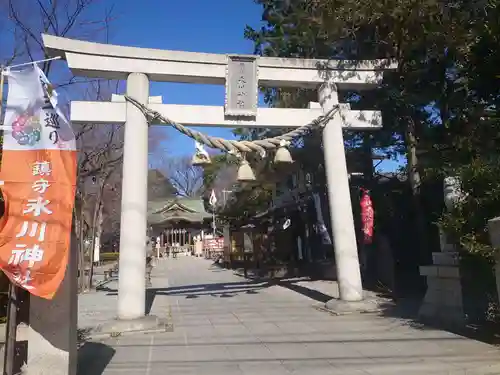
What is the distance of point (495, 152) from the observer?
22.6 feet

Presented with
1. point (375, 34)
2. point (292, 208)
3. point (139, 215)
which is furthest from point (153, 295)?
point (375, 34)

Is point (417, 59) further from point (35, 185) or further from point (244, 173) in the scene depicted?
point (35, 185)

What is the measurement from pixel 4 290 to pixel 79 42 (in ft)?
16.2

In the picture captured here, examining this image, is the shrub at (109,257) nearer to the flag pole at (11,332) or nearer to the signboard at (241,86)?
the signboard at (241,86)

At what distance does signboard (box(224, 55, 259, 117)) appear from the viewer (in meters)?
9.77

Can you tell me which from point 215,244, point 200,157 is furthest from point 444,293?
point 215,244

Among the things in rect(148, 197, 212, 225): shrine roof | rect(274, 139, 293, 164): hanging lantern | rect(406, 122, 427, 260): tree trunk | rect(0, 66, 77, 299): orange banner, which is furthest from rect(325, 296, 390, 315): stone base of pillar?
rect(148, 197, 212, 225): shrine roof

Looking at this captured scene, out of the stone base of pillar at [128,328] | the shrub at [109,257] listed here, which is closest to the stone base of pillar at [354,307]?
the stone base of pillar at [128,328]

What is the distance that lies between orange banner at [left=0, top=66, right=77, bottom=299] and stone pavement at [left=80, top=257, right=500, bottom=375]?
6.72ft

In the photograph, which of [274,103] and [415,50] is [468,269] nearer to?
[415,50]

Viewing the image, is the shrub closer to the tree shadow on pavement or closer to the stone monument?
the tree shadow on pavement

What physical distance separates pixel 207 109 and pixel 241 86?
907mm

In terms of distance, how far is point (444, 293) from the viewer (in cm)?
786

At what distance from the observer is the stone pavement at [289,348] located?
5.70m
